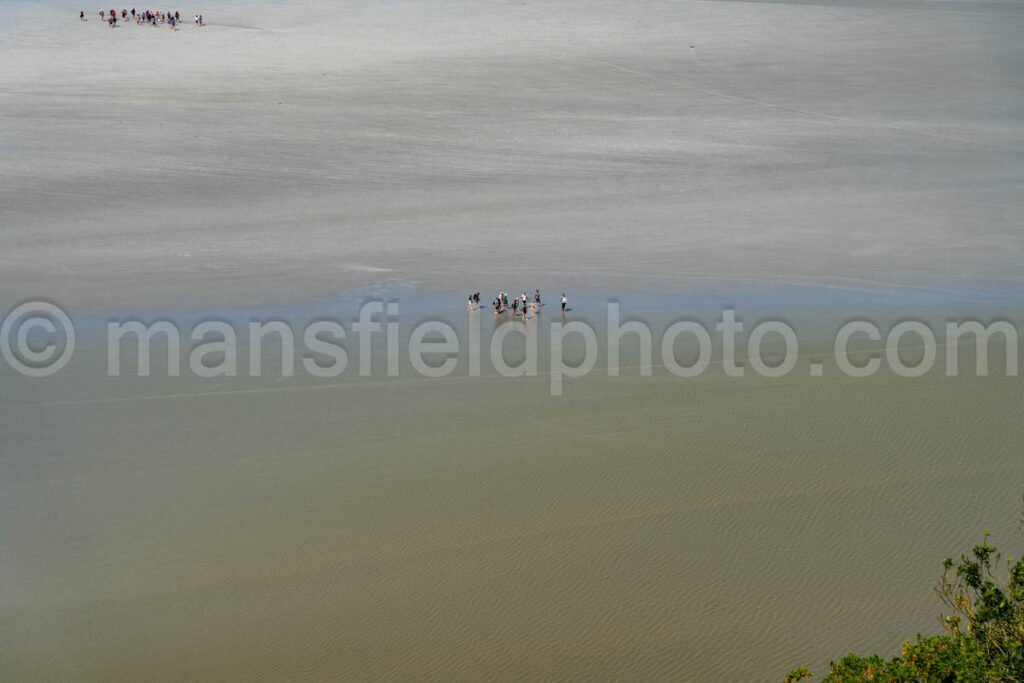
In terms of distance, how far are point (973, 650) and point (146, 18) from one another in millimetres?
44636

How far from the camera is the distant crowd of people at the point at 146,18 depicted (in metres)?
48.6

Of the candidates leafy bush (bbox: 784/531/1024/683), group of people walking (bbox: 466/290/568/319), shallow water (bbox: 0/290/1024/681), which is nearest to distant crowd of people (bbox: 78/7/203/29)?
group of people walking (bbox: 466/290/568/319)

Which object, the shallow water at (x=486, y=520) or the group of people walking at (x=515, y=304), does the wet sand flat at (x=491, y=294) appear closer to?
the shallow water at (x=486, y=520)

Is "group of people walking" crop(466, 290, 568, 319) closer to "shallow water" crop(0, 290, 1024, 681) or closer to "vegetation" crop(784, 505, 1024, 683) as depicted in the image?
"shallow water" crop(0, 290, 1024, 681)

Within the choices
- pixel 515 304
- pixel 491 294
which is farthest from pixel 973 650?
pixel 491 294

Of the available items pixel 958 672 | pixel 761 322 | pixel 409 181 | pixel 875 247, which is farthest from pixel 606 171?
pixel 958 672

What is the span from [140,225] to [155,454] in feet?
41.6

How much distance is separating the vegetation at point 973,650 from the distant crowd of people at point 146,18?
43.0 meters

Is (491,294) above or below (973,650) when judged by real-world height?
above

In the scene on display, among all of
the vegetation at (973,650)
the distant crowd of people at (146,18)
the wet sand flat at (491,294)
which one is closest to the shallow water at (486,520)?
the wet sand flat at (491,294)

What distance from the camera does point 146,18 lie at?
4872 centimetres

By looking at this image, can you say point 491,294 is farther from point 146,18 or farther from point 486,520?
point 146,18

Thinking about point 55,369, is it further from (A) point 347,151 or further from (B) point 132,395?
(A) point 347,151

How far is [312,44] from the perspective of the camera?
46500 mm
